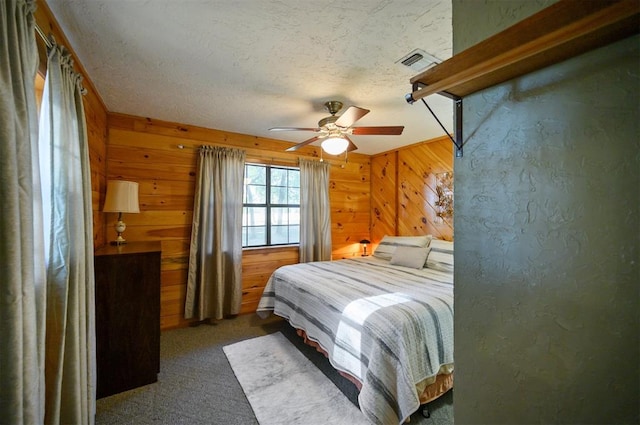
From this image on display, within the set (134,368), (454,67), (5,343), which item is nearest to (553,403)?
(454,67)

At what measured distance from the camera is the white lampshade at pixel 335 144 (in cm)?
238

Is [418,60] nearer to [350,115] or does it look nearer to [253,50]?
[350,115]

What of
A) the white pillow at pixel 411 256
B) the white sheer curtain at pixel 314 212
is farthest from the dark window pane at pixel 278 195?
the white pillow at pixel 411 256

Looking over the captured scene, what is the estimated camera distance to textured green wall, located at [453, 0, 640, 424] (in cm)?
55

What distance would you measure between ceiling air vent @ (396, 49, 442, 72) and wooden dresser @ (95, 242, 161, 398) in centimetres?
233

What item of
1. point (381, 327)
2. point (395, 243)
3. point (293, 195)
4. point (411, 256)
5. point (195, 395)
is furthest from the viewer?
point (293, 195)

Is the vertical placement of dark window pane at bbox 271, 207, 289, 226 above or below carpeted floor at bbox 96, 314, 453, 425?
above

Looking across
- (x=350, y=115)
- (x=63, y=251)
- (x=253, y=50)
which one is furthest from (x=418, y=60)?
(x=63, y=251)

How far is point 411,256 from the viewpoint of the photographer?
315 cm

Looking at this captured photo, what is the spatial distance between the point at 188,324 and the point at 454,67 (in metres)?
3.51

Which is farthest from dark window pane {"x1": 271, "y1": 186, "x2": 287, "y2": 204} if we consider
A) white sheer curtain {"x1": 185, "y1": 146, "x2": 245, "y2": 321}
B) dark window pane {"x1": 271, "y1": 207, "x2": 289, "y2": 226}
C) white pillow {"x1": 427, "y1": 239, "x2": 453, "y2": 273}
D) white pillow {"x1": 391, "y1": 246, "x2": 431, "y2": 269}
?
white pillow {"x1": 427, "y1": 239, "x2": 453, "y2": 273}

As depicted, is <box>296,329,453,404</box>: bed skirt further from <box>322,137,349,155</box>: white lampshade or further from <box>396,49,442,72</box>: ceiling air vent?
<box>396,49,442,72</box>: ceiling air vent

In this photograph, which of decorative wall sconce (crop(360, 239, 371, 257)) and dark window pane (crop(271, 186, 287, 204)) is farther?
decorative wall sconce (crop(360, 239, 371, 257))

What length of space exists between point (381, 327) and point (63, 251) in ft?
5.86
